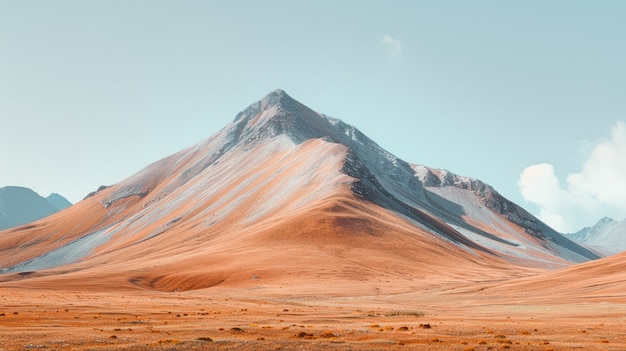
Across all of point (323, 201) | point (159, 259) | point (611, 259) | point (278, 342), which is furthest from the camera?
point (323, 201)

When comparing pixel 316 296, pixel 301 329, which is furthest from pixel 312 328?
pixel 316 296

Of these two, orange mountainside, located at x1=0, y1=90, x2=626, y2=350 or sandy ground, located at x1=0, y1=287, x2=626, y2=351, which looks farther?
orange mountainside, located at x1=0, y1=90, x2=626, y2=350

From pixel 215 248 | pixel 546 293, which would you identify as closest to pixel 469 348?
pixel 546 293

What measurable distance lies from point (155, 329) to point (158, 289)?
8691cm

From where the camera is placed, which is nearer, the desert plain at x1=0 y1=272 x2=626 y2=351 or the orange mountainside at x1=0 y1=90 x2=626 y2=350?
the desert plain at x1=0 y1=272 x2=626 y2=351

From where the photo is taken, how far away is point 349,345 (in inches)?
1420

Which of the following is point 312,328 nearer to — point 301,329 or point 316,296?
point 301,329

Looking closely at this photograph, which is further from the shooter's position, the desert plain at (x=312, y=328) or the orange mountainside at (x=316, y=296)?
the orange mountainside at (x=316, y=296)

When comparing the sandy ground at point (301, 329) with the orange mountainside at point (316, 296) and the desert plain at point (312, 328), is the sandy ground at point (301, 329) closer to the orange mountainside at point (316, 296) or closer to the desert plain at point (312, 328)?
the desert plain at point (312, 328)

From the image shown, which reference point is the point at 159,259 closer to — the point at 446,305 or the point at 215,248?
the point at 215,248

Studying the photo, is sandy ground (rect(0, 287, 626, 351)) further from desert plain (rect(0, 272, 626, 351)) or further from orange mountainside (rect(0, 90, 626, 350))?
orange mountainside (rect(0, 90, 626, 350))

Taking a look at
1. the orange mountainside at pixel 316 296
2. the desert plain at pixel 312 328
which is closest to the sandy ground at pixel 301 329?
the desert plain at pixel 312 328

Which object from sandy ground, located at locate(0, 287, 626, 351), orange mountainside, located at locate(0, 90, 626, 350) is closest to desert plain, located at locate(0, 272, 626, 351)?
sandy ground, located at locate(0, 287, 626, 351)

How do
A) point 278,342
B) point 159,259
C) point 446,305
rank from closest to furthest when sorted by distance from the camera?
point 278,342, point 446,305, point 159,259
